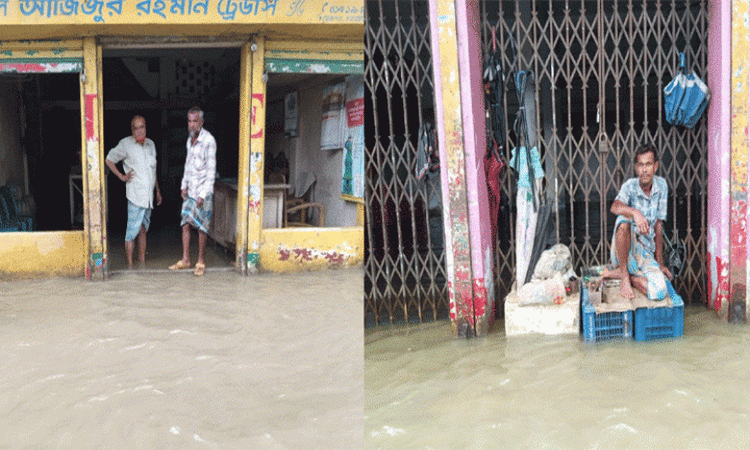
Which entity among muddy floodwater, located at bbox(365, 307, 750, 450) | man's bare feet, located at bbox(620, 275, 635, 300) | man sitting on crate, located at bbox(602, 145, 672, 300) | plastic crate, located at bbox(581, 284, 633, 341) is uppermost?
man sitting on crate, located at bbox(602, 145, 672, 300)

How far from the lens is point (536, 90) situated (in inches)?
230

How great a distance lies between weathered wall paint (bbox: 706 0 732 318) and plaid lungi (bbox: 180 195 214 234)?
4880 millimetres

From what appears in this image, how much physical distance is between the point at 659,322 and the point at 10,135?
8820 mm

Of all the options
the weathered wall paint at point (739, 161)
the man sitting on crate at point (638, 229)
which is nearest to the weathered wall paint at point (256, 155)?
the man sitting on crate at point (638, 229)

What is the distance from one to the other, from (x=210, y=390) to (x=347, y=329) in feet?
5.19

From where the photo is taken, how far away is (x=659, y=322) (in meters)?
5.20

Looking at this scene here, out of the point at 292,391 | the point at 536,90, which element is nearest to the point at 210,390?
the point at 292,391

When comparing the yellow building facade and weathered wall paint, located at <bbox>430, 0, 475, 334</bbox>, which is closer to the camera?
weathered wall paint, located at <bbox>430, 0, 475, 334</bbox>

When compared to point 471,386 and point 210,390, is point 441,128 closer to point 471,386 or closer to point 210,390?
point 471,386

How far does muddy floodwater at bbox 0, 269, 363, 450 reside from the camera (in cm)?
367

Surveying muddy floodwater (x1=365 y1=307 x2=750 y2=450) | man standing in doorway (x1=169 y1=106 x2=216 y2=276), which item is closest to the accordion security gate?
muddy floodwater (x1=365 y1=307 x2=750 y2=450)

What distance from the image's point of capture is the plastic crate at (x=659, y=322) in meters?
5.16

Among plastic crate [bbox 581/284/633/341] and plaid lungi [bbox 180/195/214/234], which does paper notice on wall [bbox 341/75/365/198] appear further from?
plastic crate [bbox 581/284/633/341]

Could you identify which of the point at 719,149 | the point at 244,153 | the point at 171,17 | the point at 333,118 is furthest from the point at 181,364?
the point at 333,118
